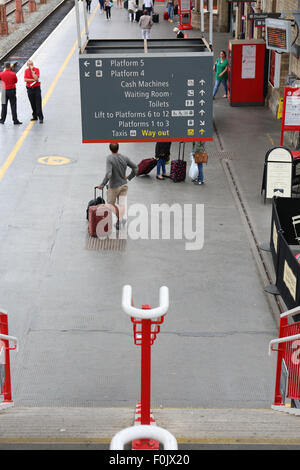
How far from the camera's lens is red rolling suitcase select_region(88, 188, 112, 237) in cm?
A: 1355

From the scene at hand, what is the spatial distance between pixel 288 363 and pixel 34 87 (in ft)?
50.1

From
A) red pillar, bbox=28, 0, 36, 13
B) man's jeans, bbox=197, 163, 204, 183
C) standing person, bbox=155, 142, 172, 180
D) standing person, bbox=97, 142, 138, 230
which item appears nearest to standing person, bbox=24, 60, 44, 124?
standing person, bbox=155, 142, 172, 180

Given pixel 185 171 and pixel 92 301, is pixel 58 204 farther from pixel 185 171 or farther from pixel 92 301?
pixel 92 301

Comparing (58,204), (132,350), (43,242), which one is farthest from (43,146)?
(132,350)

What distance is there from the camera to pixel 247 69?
2317cm

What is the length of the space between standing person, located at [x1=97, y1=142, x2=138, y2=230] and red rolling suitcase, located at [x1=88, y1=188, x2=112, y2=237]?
36cm

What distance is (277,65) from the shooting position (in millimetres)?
21672

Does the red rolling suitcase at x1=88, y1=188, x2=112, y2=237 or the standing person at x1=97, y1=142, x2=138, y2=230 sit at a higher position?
the standing person at x1=97, y1=142, x2=138, y2=230

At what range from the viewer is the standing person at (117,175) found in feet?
44.4

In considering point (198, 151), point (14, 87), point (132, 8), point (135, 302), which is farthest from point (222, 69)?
point (132, 8)

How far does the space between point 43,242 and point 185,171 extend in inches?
183

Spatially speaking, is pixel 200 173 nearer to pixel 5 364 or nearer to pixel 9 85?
pixel 9 85

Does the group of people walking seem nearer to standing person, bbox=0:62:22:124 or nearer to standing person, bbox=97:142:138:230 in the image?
standing person, bbox=0:62:22:124

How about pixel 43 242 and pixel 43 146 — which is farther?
pixel 43 146
